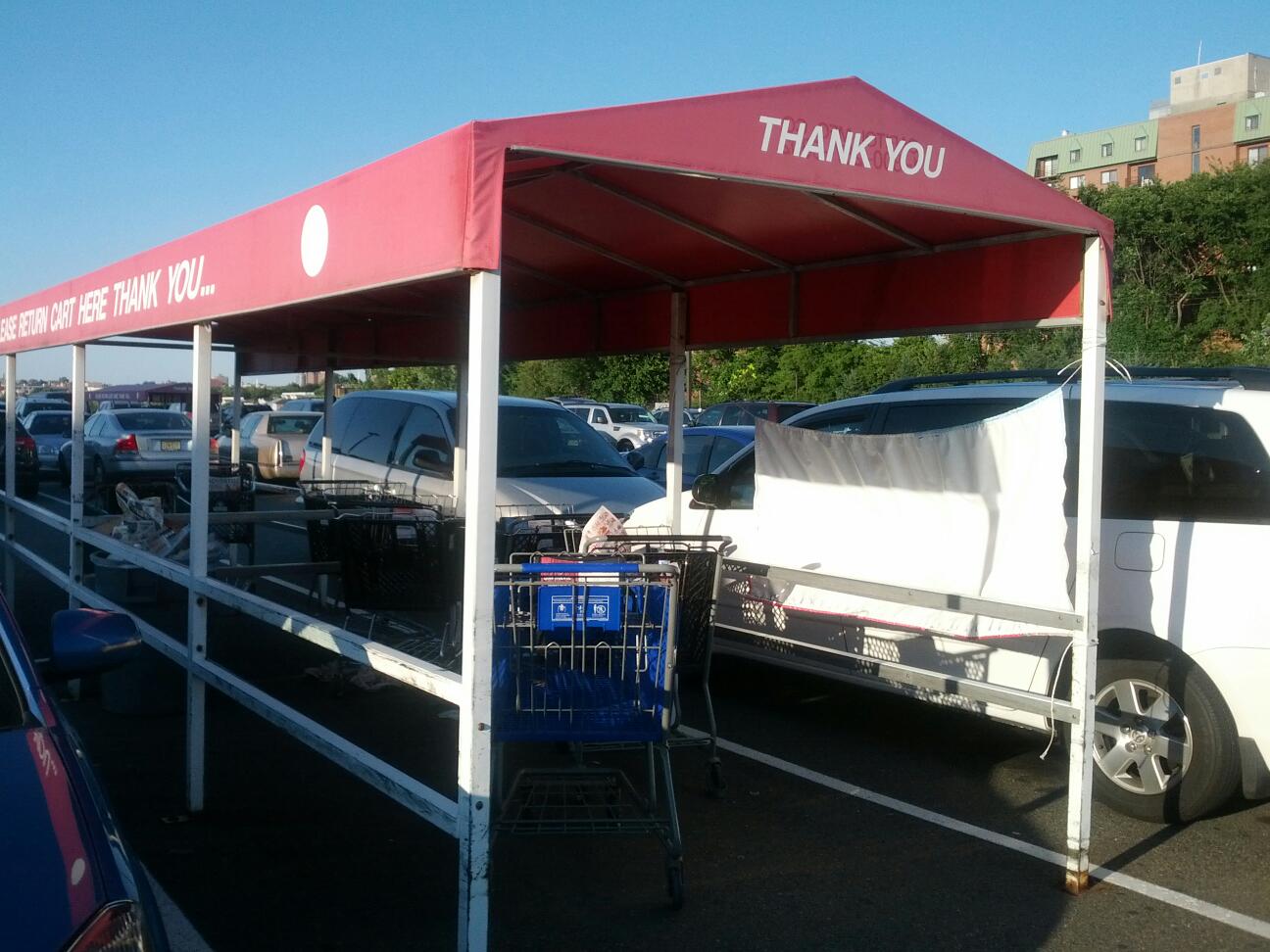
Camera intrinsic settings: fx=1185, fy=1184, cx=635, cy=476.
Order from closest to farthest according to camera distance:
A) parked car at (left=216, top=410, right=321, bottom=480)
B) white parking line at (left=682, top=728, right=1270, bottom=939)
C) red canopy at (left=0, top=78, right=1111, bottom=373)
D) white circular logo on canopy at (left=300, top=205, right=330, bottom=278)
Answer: red canopy at (left=0, top=78, right=1111, bottom=373), white circular logo on canopy at (left=300, top=205, right=330, bottom=278), white parking line at (left=682, top=728, right=1270, bottom=939), parked car at (left=216, top=410, right=321, bottom=480)

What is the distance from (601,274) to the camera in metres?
6.79

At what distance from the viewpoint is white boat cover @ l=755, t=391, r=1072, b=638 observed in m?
5.20

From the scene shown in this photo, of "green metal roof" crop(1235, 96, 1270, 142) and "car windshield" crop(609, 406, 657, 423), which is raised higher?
"green metal roof" crop(1235, 96, 1270, 142)

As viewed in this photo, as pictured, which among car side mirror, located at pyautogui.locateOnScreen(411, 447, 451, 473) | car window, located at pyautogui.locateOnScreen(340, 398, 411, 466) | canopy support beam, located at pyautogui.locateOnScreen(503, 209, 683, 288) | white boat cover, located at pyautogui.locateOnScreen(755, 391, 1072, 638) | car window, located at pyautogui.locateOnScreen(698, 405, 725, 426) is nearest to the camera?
white boat cover, located at pyautogui.locateOnScreen(755, 391, 1072, 638)

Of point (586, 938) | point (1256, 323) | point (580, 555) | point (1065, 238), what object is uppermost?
point (1256, 323)

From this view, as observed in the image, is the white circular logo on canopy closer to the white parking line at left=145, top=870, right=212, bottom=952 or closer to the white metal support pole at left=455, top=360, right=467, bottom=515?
the white parking line at left=145, top=870, right=212, bottom=952

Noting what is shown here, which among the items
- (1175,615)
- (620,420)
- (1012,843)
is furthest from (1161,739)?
(620,420)

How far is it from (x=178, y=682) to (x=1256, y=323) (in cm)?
4250

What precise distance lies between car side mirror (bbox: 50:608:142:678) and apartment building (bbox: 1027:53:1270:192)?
68.8m

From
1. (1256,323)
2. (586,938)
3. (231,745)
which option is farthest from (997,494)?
(1256,323)

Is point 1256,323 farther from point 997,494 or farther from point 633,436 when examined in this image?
point 997,494

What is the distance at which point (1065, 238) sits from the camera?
4.91 meters

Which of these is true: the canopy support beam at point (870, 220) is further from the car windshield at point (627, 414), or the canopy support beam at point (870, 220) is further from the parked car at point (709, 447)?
the car windshield at point (627, 414)

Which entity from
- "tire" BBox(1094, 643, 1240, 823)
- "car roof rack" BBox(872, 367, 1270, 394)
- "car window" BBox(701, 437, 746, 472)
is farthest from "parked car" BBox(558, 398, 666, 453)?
"tire" BBox(1094, 643, 1240, 823)
